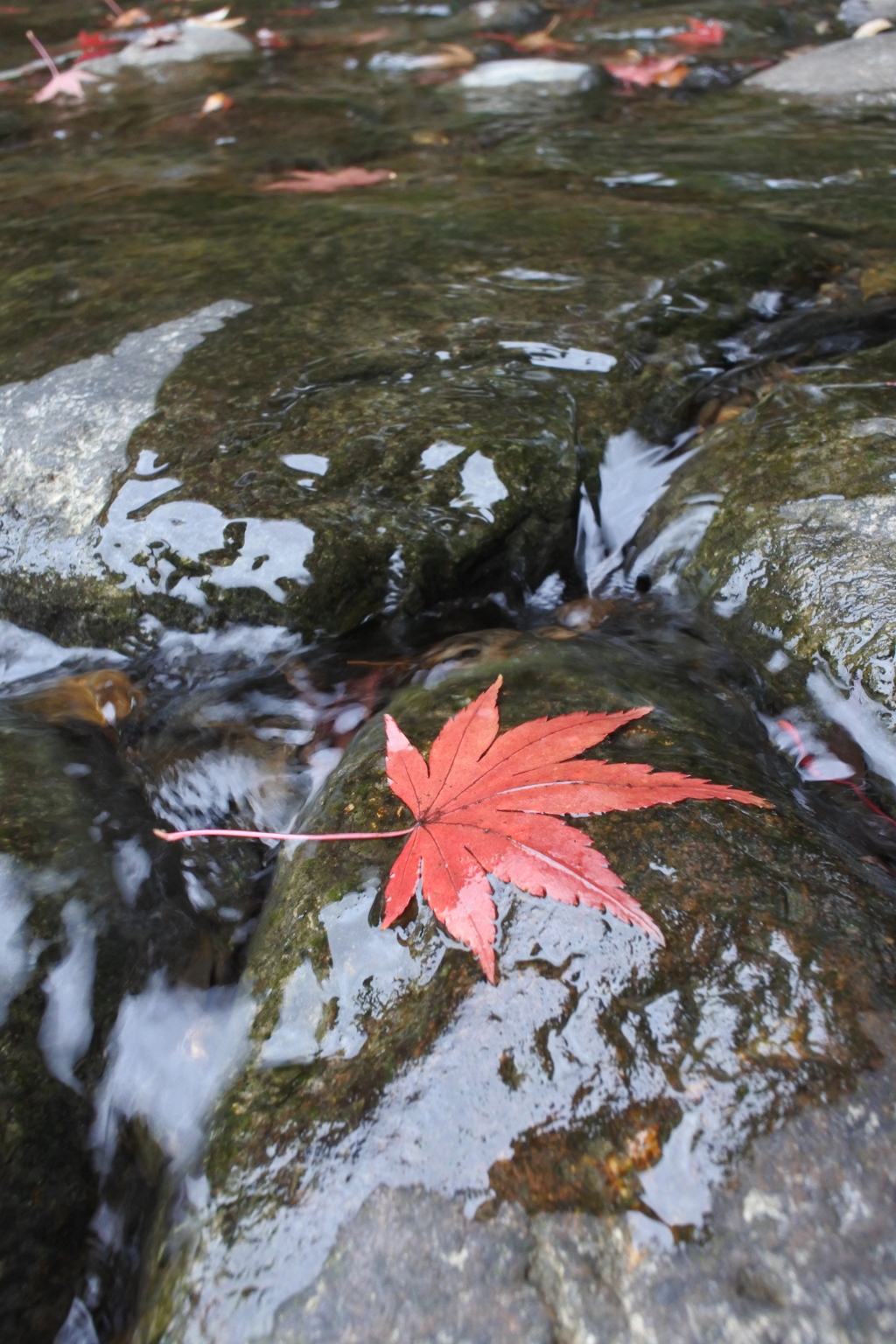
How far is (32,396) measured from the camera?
2898 millimetres

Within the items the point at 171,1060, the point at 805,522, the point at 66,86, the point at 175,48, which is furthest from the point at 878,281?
the point at 175,48

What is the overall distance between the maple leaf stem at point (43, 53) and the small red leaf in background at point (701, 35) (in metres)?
4.28

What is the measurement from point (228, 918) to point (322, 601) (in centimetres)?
89

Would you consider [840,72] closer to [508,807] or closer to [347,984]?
[508,807]

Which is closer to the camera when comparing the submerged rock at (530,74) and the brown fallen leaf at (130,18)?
the submerged rock at (530,74)

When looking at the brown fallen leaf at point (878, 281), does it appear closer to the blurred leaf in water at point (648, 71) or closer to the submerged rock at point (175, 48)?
the blurred leaf in water at point (648, 71)

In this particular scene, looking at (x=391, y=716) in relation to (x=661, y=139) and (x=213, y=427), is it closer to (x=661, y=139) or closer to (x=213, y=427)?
(x=213, y=427)

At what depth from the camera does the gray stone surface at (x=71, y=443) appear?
2.62 m

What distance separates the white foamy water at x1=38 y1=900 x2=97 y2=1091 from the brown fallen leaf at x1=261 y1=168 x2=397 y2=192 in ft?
12.3

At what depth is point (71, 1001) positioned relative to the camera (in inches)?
68.8

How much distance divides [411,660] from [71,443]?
1270mm

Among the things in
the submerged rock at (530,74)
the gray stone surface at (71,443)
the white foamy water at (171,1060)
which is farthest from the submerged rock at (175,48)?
the white foamy water at (171,1060)

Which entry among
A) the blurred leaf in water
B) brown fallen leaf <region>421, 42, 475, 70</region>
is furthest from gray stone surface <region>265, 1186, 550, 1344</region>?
brown fallen leaf <region>421, 42, 475, 70</region>

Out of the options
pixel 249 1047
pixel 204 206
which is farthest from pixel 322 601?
pixel 204 206
